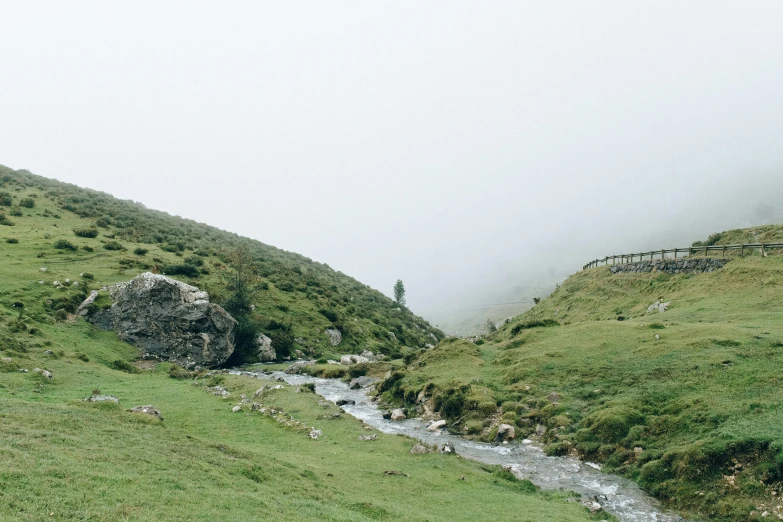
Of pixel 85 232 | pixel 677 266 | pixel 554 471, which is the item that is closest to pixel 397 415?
pixel 554 471

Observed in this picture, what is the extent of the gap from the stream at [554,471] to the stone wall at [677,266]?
121 feet

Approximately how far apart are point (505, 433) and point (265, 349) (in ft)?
148

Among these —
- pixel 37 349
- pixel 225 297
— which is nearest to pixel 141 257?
pixel 225 297

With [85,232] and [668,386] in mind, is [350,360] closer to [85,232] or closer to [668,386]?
[668,386]

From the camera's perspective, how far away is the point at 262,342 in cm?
6581

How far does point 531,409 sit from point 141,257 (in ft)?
218

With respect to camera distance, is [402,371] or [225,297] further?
[225,297]

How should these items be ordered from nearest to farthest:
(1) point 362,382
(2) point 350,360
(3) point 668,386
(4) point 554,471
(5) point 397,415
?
(4) point 554,471 < (3) point 668,386 < (5) point 397,415 < (1) point 362,382 < (2) point 350,360

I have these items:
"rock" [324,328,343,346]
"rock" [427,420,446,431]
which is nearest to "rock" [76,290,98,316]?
"rock" [324,328,343,346]

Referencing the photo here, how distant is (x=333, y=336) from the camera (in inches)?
3068

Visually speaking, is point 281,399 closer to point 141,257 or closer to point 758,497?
point 758,497

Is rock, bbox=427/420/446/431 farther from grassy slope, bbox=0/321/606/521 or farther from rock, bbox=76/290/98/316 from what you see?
rock, bbox=76/290/98/316

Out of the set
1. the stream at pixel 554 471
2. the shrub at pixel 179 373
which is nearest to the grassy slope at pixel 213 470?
the stream at pixel 554 471

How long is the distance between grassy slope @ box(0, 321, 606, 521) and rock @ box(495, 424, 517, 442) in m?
5.90
